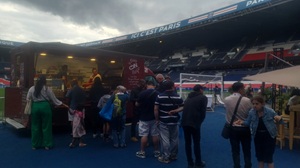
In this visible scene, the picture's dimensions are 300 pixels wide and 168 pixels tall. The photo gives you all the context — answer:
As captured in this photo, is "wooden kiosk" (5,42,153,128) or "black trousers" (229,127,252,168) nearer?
"black trousers" (229,127,252,168)

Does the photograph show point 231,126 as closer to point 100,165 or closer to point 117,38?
point 100,165

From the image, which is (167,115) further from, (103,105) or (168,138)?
(103,105)

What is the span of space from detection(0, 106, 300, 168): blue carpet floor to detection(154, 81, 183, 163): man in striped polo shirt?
40cm

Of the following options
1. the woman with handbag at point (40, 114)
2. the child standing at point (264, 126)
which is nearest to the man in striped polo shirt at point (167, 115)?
the child standing at point (264, 126)

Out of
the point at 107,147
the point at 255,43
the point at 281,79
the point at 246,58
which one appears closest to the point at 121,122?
the point at 107,147

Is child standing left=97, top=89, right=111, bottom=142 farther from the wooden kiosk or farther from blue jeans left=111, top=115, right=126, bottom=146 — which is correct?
blue jeans left=111, top=115, right=126, bottom=146

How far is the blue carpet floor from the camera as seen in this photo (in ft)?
17.1

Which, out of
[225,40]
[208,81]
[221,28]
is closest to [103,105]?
[208,81]

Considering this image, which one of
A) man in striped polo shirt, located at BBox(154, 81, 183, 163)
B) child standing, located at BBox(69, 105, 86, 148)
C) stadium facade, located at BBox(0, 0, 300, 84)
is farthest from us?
stadium facade, located at BBox(0, 0, 300, 84)

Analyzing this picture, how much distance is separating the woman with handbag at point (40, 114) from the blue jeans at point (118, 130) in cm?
150

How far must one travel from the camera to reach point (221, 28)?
93.5 feet

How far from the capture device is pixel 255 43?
30625 mm

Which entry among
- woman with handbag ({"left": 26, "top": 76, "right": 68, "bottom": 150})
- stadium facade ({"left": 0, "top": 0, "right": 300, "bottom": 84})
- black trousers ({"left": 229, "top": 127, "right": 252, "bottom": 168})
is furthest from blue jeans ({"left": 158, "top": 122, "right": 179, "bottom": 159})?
stadium facade ({"left": 0, "top": 0, "right": 300, "bottom": 84})

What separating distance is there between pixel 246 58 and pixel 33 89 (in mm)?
26386
